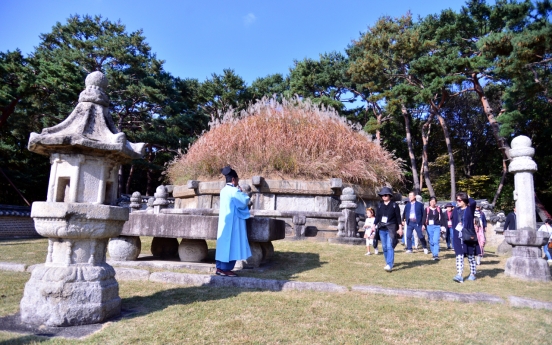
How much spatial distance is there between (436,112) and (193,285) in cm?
2118

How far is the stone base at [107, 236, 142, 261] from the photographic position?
234 inches

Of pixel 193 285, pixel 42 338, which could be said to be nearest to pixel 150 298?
pixel 193 285

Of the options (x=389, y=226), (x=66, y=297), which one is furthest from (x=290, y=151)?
(x=66, y=297)

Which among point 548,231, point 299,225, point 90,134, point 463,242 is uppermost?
point 90,134

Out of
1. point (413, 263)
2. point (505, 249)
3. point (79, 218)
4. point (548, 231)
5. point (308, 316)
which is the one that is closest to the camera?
point (79, 218)

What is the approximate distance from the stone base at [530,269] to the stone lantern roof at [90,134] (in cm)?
622

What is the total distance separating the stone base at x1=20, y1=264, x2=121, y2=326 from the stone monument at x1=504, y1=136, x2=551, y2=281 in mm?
6286

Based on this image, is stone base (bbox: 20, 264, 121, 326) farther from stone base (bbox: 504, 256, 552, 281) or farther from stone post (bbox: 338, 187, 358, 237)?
stone post (bbox: 338, 187, 358, 237)

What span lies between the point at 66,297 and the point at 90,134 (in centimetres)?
154

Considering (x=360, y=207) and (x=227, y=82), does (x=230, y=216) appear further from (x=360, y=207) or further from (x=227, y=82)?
(x=227, y=82)

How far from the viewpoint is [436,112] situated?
72.9 feet

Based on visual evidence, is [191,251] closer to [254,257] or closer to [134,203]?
[254,257]

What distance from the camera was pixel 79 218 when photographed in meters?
3.37

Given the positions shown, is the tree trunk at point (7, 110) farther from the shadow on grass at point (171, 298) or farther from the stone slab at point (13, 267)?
the shadow on grass at point (171, 298)
